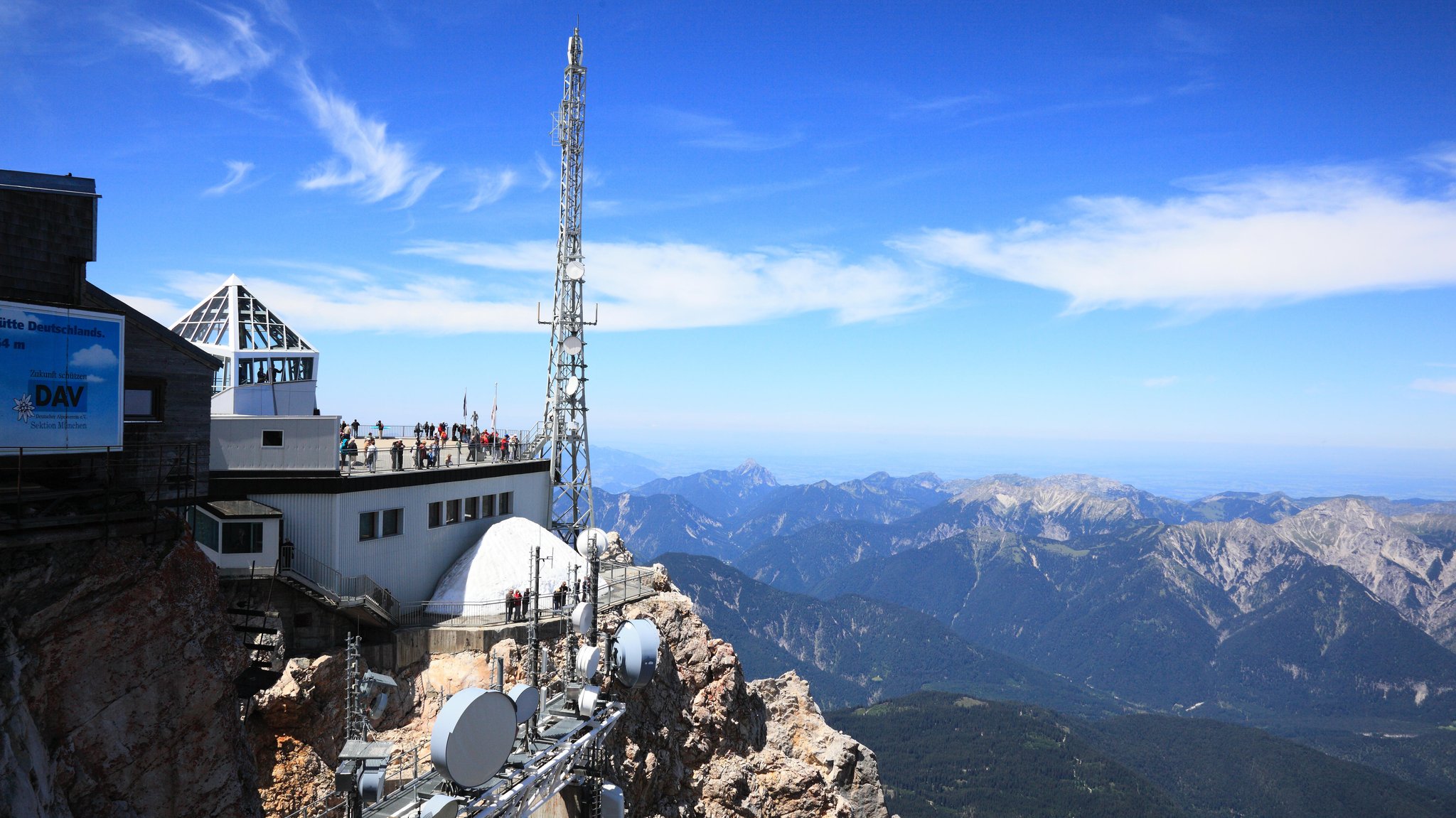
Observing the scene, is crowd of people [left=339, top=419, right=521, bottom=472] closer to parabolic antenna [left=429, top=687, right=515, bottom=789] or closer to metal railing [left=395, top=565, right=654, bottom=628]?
metal railing [left=395, top=565, right=654, bottom=628]

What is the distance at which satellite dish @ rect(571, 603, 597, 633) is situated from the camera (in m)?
29.9

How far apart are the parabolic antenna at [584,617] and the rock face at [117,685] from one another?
33.3 ft

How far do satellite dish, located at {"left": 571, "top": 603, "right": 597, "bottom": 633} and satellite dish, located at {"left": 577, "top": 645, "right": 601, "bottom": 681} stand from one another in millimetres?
730

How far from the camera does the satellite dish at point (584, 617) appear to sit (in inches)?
1178

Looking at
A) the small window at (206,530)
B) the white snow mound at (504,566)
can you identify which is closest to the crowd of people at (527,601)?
the white snow mound at (504,566)

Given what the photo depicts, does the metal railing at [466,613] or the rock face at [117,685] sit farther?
the metal railing at [466,613]

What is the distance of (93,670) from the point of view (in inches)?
800

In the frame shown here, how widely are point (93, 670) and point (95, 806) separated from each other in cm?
301

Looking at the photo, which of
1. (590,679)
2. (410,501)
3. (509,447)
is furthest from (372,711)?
(509,447)

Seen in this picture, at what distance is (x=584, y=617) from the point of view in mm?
30203

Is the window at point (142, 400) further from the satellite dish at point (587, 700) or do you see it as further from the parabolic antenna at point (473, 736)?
the satellite dish at point (587, 700)

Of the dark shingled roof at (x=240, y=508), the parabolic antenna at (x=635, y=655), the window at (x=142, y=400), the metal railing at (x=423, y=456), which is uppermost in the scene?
the window at (x=142, y=400)

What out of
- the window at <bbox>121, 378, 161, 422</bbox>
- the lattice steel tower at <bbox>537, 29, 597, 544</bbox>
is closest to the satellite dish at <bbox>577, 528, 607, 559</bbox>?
the lattice steel tower at <bbox>537, 29, 597, 544</bbox>

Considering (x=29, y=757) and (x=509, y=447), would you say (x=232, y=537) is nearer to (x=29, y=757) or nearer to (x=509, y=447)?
(x=29, y=757)
